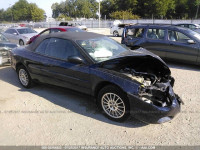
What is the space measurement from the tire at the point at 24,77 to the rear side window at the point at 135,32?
506 centimetres

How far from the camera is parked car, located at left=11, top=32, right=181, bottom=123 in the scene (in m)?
3.17

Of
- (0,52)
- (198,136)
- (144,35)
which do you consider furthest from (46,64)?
(144,35)

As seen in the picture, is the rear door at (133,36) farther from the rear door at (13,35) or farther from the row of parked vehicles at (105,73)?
the rear door at (13,35)

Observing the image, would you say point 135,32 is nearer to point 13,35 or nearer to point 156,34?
point 156,34

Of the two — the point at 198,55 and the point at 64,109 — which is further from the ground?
the point at 198,55

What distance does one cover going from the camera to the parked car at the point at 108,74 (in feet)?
10.4

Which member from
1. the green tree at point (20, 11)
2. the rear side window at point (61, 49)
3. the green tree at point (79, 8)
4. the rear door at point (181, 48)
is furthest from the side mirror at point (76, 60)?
Result: the green tree at point (20, 11)

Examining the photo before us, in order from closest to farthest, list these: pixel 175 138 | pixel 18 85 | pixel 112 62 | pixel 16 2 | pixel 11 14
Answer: pixel 175 138, pixel 112 62, pixel 18 85, pixel 11 14, pixel 16 2

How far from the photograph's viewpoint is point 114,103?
3457 millimetres

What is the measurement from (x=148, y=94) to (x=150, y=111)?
0.28 m

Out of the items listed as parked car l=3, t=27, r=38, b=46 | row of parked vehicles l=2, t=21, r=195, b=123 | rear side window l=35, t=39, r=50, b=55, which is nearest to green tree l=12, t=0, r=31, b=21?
parked car l=3, t=27, r=38, b=46

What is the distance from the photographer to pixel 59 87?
438 cm

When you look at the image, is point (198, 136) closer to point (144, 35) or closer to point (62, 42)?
point (62, 42)

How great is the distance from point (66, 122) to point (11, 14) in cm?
12128
